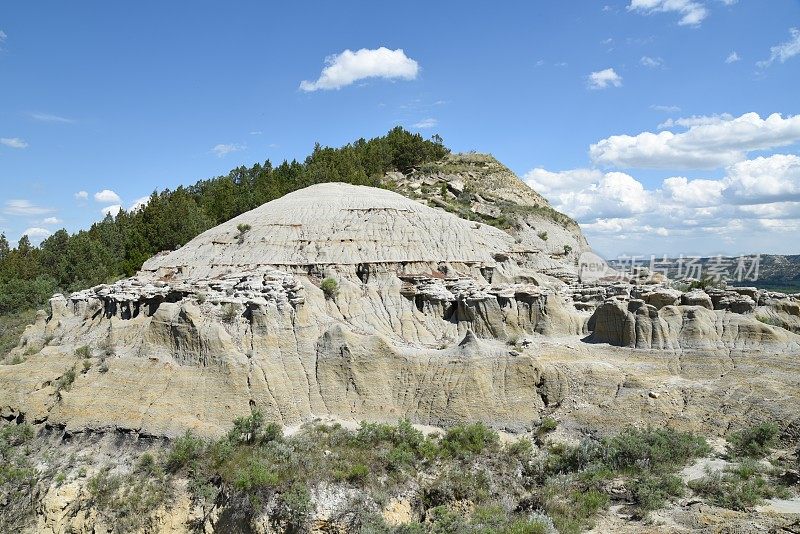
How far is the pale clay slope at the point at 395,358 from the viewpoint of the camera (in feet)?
64.7

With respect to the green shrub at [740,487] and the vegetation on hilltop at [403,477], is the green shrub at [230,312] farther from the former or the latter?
the green shrub at [740,487]

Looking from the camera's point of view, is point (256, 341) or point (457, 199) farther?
point (457, 199)

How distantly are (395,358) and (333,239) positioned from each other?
562 inches

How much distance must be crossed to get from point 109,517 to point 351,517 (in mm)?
7253

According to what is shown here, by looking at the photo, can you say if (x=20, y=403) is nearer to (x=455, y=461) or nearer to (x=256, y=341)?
(x=256, y=341)

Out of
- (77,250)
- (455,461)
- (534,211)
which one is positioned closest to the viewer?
(455,461)

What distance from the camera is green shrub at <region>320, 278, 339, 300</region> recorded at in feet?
90.6

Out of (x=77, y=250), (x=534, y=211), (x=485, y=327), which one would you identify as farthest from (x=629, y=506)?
(x=534, y=211)

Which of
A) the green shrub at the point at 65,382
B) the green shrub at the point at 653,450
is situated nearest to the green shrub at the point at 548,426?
the green shrub at the point at 653,450

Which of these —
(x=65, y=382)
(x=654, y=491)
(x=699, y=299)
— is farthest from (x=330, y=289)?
(x=699, y=299)

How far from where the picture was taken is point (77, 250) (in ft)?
148

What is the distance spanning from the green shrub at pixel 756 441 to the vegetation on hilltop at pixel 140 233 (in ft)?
139

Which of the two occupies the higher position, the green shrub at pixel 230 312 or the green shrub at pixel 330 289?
the green shrub at pixel 330 289

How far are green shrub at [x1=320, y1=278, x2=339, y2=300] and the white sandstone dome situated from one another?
174 inches
